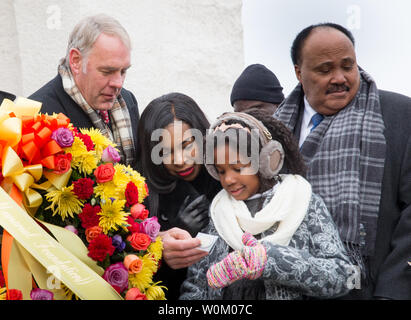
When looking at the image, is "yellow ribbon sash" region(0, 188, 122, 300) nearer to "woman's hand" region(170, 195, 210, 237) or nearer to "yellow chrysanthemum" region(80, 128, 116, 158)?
"yellow chrysanthemum" region(80, 128, 116, 158)

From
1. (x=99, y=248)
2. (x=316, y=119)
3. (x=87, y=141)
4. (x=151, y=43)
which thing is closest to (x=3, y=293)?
(x=99, y=248)

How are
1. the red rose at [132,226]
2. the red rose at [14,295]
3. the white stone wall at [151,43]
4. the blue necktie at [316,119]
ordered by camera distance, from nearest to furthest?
the red rose at [14,295] < the red rose at [132,226] < the blue necktie at [316,119] < the white stone wall at [151,43]

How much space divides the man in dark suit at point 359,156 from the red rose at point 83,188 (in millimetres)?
974

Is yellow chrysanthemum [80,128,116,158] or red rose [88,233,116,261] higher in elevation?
yellow chrysanthemum [80,128,116,158]

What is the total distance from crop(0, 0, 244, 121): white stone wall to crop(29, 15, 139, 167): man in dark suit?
1.67 meters

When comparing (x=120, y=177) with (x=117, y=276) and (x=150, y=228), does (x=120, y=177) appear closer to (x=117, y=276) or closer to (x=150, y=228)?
(x=150, y=228)

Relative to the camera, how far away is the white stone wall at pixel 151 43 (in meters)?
4.34

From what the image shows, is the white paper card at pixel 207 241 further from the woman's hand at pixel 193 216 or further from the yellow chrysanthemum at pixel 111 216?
the yellow chrysanthemum at pixel 111 216

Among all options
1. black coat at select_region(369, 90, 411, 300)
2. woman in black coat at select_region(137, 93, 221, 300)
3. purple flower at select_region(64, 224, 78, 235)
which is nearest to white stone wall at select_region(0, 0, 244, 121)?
woman in black coat at select_region(137, 93, 221, 300)

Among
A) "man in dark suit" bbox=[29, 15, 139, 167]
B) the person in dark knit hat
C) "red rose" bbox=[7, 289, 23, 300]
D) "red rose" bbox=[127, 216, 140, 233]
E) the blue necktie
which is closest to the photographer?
"red rose" bbox=[7, 289, 23, 300]

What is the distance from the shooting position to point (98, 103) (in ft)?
8.62

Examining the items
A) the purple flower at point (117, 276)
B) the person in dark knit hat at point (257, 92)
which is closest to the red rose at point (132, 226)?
the purple flower at point (117, 276)

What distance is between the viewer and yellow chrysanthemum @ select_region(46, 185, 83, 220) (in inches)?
69.8
